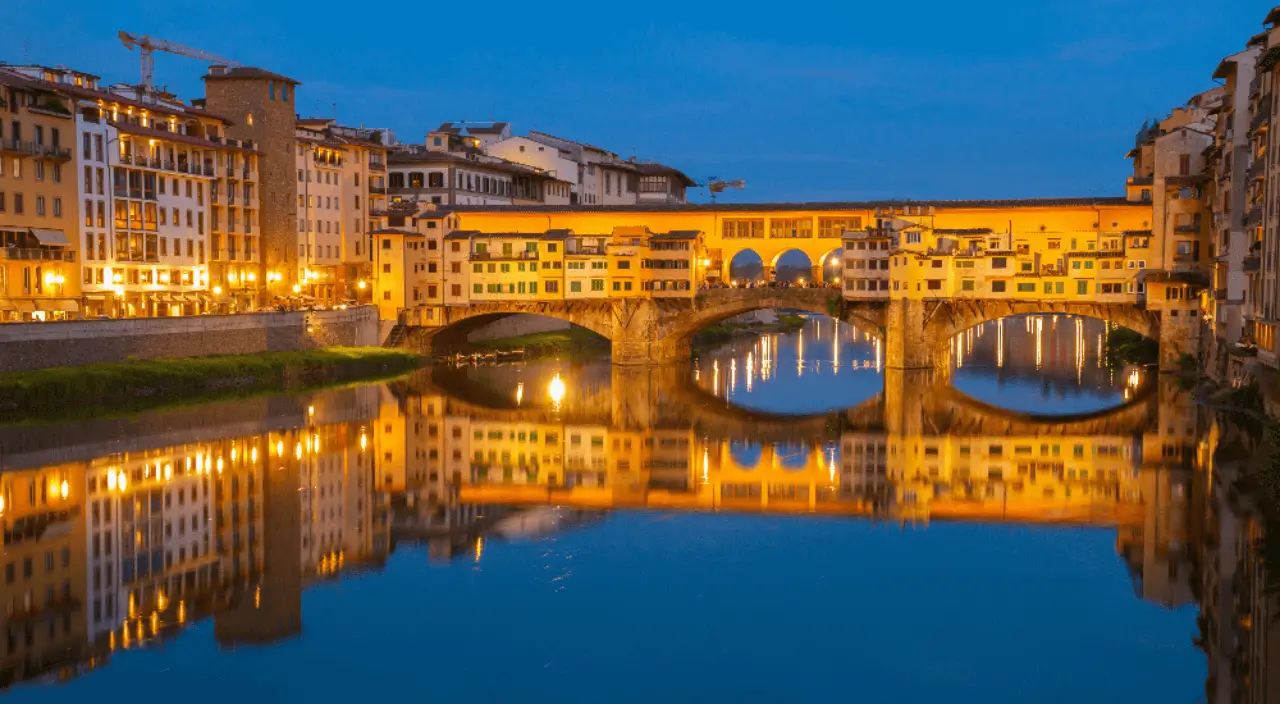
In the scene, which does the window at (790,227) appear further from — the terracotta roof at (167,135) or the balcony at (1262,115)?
the balcony at (1262,115)

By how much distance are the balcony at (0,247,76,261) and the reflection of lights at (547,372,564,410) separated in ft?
52.6

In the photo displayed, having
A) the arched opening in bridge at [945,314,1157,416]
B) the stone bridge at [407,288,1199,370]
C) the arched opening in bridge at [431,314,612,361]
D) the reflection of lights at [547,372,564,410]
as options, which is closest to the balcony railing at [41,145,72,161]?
the stone bridge at [407,288,1199,370]

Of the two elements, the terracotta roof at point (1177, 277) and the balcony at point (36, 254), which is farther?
the terracotta roof at point (1177, 277)

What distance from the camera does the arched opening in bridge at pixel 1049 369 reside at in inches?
1661

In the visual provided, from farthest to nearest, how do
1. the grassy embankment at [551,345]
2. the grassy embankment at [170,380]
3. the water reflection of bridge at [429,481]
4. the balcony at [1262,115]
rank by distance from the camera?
the grassy embankment at [551,345]
the grassy embankment at [170,380]
the balcony at [1262,115]
the water reflection of bridge at [429,481]

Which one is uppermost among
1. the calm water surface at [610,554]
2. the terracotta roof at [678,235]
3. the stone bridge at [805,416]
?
the terracotta roof at [678,235]

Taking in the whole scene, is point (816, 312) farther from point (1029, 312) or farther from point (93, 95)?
point (93, 95)

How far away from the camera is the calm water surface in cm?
1667

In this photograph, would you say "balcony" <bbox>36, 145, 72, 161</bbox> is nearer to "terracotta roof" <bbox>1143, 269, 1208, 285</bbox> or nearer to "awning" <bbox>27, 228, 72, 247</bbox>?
"awning" <bbox>27, 228, 72, 247</bbox>

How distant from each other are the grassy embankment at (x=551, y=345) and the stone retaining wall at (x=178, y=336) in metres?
7.35

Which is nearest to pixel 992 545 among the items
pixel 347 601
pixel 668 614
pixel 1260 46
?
pixel 668 614

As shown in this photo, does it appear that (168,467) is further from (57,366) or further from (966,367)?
(966,367)

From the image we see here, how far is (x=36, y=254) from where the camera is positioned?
1681 inches

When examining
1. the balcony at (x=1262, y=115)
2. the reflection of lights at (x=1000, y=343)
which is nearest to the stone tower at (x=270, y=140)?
the reflection of lights at (x=1000, y=343)
